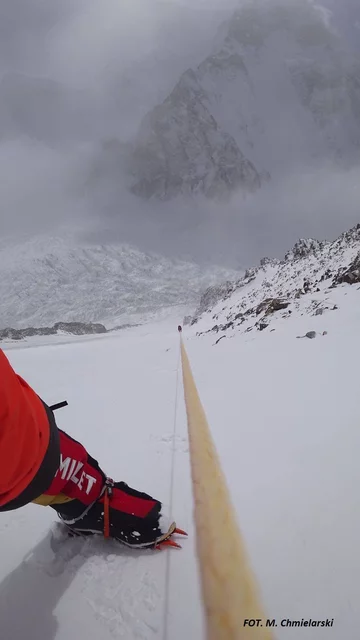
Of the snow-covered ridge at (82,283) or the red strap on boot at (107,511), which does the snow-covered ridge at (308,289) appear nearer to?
Result: the red strap on boot at (107,511)

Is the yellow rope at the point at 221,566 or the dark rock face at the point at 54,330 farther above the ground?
the dark rock face at the point at 54,330

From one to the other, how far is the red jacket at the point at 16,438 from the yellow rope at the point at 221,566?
2.49 feet

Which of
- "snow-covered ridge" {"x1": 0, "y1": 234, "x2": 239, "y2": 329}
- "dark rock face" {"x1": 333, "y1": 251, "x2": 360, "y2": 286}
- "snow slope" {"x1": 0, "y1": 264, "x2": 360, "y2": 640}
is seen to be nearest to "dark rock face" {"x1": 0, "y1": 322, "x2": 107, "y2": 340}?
"snow-covered ridge" {"x1": 0, "y1": 234, "x2": 239, "y2": 329}

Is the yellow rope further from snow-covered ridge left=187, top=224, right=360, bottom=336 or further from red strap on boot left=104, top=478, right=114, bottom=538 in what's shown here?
snow-covered ridge left=187, top=224, right=360, bottom=336

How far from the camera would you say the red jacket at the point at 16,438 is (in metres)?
1.02

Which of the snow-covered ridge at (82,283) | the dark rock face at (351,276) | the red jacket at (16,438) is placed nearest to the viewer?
the red jacket at (16,438)

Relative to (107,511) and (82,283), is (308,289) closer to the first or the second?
(107,511)

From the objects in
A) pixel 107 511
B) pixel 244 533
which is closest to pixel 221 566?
pixel 244 533

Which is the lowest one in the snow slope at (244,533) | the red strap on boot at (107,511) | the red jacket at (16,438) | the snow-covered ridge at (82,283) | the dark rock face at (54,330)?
the snow slope at (244,533)

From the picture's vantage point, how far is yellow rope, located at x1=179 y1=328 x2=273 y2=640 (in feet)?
3.37

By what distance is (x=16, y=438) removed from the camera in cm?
105

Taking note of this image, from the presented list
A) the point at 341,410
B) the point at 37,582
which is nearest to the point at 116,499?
the point at 37,582

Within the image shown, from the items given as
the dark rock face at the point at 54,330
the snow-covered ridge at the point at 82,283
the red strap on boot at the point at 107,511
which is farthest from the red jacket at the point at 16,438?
the snow-covered ridge at the point at 82,283

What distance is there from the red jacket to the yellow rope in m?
0.76
